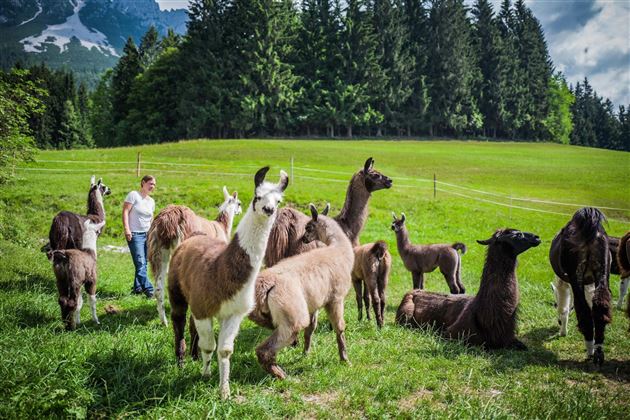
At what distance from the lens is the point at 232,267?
3781 millimetres

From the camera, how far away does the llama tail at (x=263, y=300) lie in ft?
14.4

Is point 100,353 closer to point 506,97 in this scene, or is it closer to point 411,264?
point 411,264

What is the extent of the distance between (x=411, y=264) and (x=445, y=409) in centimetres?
592

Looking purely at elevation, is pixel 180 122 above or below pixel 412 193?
above

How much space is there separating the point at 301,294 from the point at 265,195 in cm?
→ 133

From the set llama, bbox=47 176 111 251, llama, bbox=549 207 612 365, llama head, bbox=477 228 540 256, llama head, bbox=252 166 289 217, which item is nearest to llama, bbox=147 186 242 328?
llama, bbox=47 176 111 251

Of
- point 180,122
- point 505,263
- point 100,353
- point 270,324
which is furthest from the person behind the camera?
point 180,122

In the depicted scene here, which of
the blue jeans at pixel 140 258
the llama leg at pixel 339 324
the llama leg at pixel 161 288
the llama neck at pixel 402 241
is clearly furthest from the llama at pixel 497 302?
the blue jeans at pixel 140 258

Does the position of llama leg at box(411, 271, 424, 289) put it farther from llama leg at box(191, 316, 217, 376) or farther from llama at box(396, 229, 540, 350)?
llama leg at box(191, 316, 217, 376)

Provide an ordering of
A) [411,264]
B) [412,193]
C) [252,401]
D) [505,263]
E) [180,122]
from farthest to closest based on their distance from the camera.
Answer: [180,122] → [412,193] → [411,264] → [505,263] → [252,401]

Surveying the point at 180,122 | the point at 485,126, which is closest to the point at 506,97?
the point at 485,126

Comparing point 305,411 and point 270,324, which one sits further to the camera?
point 270,324

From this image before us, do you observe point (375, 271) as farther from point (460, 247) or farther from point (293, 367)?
point (293, 367)

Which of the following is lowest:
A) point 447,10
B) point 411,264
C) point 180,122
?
point 411,264
